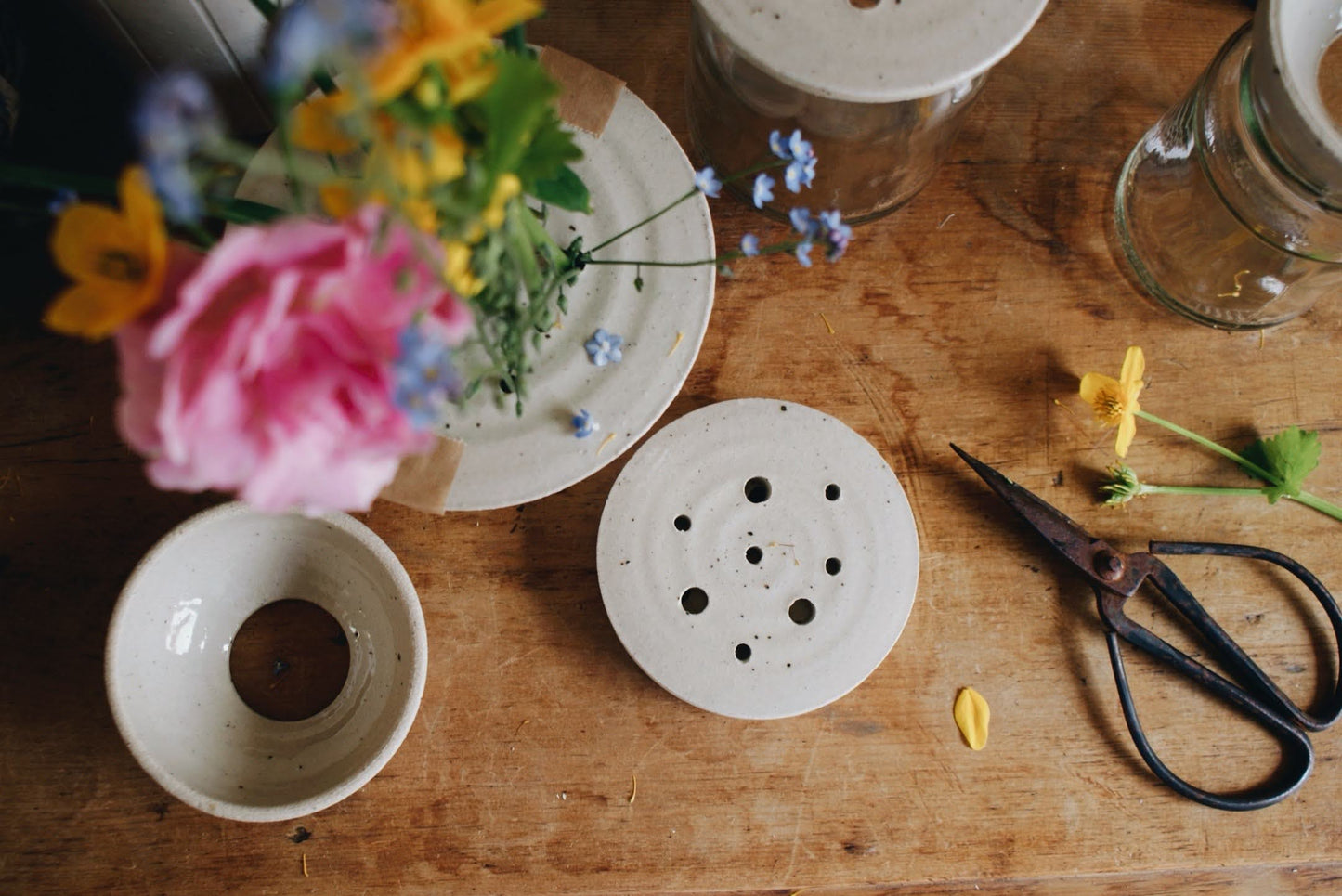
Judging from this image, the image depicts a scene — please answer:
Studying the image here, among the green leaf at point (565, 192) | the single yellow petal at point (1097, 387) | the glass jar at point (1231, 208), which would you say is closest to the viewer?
the green leaf at point (565, 192)

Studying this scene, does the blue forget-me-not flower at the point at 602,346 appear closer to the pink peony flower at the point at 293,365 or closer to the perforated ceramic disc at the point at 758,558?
the perforated ceramic disc at the point at 758,558

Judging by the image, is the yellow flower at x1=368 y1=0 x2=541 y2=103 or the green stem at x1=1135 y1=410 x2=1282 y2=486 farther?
the green stem at x1=1135 y1=410 x2=1282 y2=486

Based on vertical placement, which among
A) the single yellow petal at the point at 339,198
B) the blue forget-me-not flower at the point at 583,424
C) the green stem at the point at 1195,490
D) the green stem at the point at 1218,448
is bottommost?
the green stem at the point at 1195,490

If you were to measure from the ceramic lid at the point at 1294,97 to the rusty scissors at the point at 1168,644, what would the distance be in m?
0.23

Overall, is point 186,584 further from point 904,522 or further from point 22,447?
point 904,522

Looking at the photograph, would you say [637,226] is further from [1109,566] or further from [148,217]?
[1109,566]

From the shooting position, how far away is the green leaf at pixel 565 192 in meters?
0.42

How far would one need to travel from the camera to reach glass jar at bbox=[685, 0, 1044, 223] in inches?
18.7

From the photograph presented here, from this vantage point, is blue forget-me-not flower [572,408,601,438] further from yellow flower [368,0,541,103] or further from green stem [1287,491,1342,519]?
green stem [1287,491,1342,519]

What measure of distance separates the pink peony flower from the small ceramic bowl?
253 millimetres

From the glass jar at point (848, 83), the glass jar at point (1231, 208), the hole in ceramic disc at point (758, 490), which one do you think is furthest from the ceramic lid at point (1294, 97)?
the hole in ceramic disc at point (758, 490)

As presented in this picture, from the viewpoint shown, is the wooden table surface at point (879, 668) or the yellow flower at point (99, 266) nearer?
the yellow flower at point (99, 266)

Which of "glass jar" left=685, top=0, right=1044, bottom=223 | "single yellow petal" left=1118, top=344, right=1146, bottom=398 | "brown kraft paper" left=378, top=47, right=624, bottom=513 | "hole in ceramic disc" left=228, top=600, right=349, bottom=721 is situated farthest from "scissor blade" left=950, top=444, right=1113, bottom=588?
"hole in ceramic disc" left=228, top=600, right=349, bottom=721

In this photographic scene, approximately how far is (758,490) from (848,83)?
26cm
